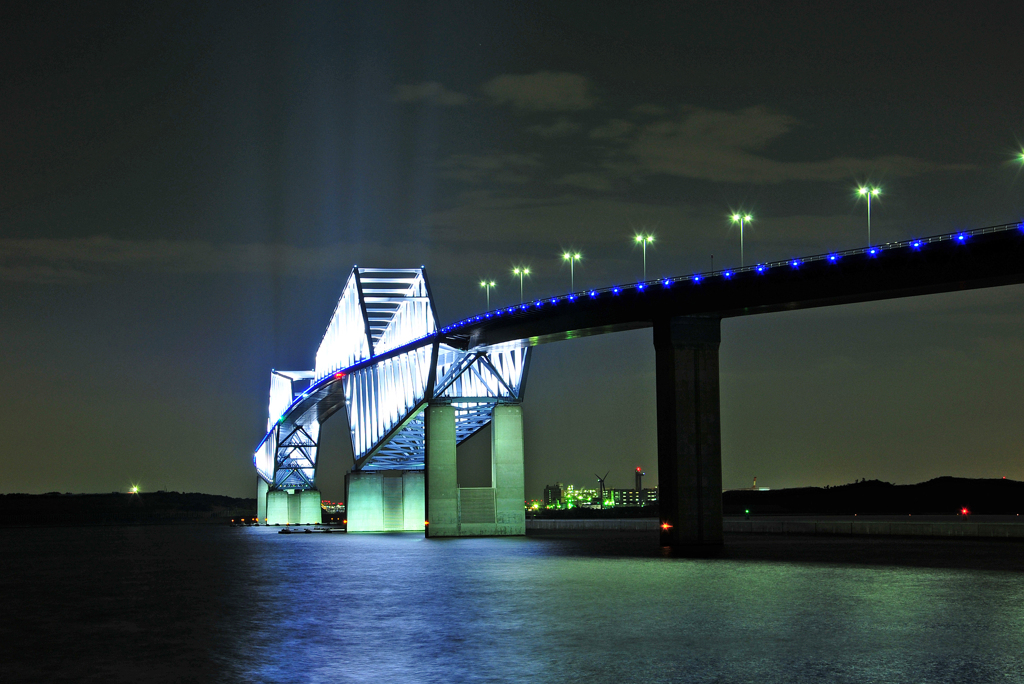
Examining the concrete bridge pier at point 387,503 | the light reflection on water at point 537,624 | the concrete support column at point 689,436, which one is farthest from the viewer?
the concrete bridge pier at point 387,503

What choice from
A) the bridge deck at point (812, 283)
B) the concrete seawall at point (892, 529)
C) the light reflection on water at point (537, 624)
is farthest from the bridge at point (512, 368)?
the concrete seawall at point (892, 529)

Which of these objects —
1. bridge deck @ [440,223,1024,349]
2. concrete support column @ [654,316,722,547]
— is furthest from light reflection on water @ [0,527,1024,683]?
bridge deck @ [440,223,1024,349]

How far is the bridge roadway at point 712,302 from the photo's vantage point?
54812mm

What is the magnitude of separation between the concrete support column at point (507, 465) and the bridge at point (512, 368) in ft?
0.34

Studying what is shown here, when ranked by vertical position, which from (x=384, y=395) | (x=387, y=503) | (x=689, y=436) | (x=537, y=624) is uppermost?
(x=384, y=395)

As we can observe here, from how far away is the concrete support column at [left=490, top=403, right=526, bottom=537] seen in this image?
9362 centimetres

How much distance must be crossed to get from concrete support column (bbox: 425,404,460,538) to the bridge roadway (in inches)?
911

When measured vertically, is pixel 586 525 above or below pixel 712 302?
below

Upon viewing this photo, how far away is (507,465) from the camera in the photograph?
93.6 metres

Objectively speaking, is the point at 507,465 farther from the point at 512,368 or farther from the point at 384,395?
the point at 384,395

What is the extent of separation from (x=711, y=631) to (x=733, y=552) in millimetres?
36671

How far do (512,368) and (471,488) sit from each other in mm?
10980

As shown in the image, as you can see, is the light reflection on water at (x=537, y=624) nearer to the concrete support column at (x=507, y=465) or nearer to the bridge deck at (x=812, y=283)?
the bridge deck at (x=812, y=283)

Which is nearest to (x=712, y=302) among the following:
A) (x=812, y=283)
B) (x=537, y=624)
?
(x=812, y=283)
